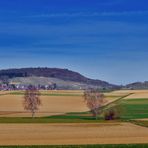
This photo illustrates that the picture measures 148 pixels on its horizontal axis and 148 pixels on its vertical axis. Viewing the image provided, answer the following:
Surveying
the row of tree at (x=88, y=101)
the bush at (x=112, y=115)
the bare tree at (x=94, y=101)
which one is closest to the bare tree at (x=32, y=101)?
the row of tree at (x=88, y=101)

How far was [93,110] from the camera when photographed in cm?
11381

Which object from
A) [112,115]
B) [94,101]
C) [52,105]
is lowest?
[112,115]

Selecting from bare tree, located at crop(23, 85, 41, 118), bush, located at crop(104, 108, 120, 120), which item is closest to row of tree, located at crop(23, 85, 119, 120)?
bare tree, located at crop(23, 85, 41, 118)

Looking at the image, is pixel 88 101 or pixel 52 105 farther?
pixel 52 105

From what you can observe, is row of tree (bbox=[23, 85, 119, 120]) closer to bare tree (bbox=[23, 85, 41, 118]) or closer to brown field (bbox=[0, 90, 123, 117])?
bare tree (bbox=[23, 85, 41, 118])

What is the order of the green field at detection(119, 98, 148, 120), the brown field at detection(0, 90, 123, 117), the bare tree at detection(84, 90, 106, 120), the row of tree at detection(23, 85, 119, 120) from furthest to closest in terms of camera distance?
the brown field at detection(0, 90, 123, 117), the row of tree at detection(23, 85, 119, 120), the green field at detection(119, 98, 148, 120), the bare tree at detection(84, 90, 106, 120)

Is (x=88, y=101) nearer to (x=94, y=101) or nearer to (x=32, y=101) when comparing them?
(x=94, y=101)

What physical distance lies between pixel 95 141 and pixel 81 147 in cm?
717

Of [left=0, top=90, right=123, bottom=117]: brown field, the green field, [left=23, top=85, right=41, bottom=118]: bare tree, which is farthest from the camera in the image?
[left=0, top=90, right=123, bottom=117]: brown field

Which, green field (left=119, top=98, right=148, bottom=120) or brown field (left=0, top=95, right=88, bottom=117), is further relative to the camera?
brown field (left=0, top=95, right=88, bottom=117)

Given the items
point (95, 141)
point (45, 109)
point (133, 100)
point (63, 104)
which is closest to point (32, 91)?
point (45, 109)

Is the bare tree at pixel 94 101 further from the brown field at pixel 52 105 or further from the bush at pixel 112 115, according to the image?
the brown field at pixel 52 105

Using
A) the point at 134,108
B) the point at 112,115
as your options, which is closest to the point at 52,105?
the point at 134,108

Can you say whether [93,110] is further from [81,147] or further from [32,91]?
[81,147]
